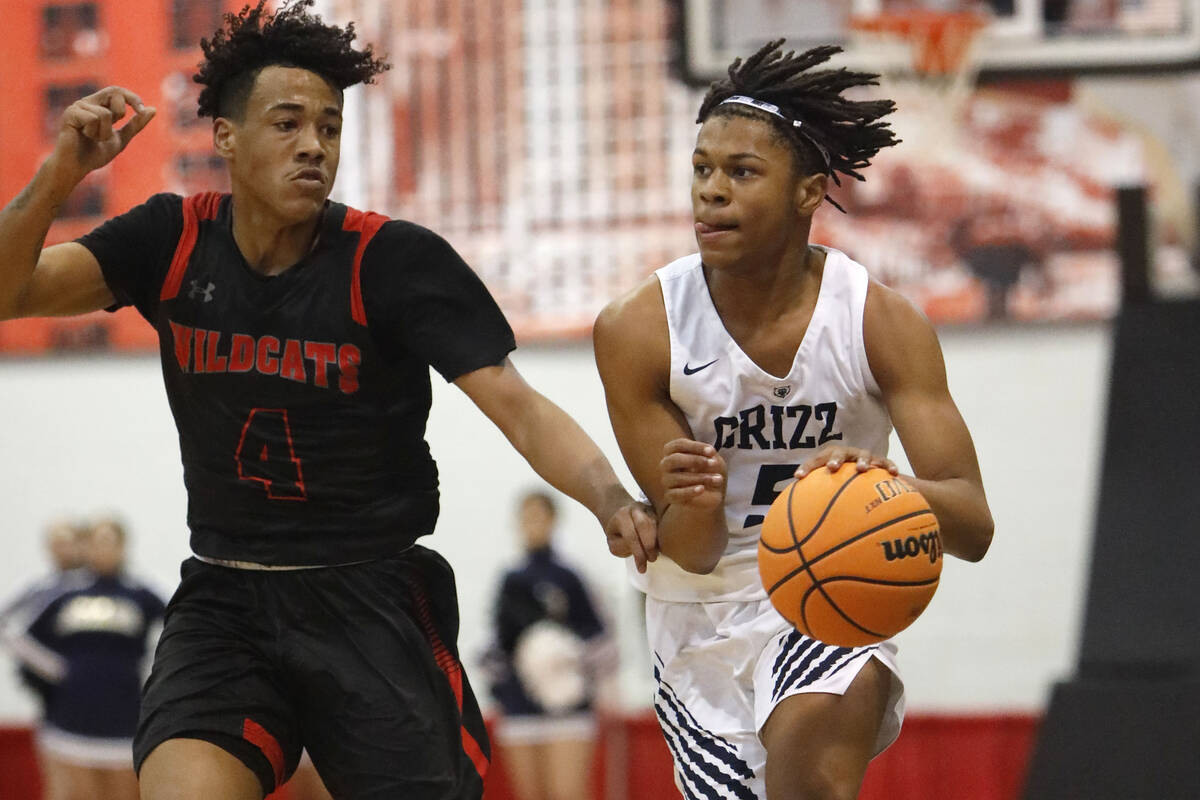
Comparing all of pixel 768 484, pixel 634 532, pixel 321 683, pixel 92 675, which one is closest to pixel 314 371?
pixel 321 683

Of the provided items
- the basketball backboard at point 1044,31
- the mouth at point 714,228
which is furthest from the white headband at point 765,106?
the basketball backboard at point 1044,31

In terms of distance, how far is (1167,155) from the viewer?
337 inches

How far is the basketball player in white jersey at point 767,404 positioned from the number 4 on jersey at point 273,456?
710mm

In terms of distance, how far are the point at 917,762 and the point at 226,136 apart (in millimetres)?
5813

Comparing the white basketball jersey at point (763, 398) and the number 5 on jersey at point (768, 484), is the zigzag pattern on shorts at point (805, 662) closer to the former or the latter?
the white basketball jersey at point (763, 398)

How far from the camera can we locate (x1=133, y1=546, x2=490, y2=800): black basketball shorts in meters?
3.17

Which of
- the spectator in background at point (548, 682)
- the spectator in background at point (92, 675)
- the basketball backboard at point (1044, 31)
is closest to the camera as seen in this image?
the spectator in background at point (92, 675)

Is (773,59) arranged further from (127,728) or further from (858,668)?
(127,728)

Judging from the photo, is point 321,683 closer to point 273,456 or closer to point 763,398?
point 273,456

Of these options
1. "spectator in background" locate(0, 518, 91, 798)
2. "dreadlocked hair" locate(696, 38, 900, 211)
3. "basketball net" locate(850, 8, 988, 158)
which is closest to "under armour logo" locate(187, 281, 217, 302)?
"dreadlocked hair" locate(696, 38, 900, 211)

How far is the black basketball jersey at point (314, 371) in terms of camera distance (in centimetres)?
331

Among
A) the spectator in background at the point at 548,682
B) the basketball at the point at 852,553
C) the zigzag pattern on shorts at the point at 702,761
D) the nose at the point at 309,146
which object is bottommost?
the spectator in background at the point at 548,682

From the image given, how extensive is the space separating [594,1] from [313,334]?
614 cm

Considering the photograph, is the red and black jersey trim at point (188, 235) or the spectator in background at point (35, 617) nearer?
the red and black jersey trim at point (188, 235)
